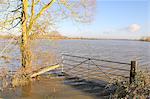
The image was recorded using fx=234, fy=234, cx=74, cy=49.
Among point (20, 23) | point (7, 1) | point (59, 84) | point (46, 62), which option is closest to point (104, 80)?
point (59, 84)

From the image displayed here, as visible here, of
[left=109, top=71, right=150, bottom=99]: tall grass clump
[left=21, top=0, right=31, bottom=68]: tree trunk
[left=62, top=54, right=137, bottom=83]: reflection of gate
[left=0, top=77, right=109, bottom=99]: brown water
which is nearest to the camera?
[left=109, top=71, right=150, bottom=99]: tall grass clump

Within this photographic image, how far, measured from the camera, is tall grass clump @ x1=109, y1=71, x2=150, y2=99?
814cm

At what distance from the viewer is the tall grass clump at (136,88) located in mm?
8143

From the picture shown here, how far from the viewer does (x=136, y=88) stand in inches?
330

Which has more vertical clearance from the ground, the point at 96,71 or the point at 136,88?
the point at 136,88

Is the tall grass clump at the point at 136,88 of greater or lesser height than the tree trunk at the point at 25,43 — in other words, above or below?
below

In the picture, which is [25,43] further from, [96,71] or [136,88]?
[136,88]

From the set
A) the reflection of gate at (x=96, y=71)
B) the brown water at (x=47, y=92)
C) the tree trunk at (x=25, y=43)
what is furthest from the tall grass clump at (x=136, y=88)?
the tree trunk at (x=25, y=43)

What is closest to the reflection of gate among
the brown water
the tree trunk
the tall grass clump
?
the tall grass clump

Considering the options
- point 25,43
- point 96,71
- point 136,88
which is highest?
point 25,43

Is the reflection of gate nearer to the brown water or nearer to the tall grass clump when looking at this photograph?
the tall grass clump

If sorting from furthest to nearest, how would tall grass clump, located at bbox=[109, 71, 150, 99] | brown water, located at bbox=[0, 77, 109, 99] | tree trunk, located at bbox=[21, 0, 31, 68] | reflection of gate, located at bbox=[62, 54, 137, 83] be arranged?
reflection of gate, located at bbox=[62, 54, 137, 83]
tree trunk, located at bbox=[21, 0, 31, 68]
brown water, located at bbox=[0, 77, 109, 99]
tall grass clump, located at bbox=[109, 71, 150, 99]

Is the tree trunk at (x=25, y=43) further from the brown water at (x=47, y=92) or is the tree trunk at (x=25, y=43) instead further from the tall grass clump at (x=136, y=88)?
the tall grass clump at (x=136, y=88)

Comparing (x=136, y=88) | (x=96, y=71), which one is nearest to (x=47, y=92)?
(x=136, y=88)
